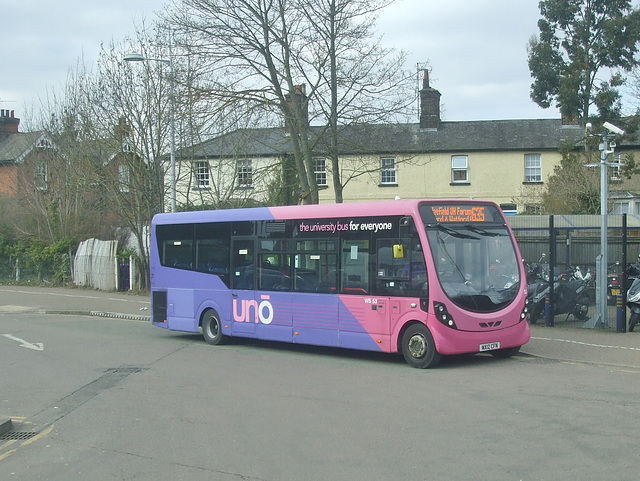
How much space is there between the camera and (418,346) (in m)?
11.8

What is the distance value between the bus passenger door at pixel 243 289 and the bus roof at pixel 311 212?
62cm

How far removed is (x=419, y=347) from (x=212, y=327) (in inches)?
230

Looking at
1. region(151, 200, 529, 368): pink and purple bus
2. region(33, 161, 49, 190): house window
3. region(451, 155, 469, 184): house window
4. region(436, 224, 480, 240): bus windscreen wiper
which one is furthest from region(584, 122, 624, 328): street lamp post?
region(33, 161, 49, 190): house window

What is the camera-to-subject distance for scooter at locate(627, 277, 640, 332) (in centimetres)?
1507

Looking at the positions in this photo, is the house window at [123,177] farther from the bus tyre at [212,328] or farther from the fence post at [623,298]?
the fence post at [623,298]

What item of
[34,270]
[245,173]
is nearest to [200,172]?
[245,173]

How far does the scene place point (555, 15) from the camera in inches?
1550

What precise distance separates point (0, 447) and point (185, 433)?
195 centimetres

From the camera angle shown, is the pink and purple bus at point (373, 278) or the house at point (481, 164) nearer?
the pink and purple bus at point (373, 278)

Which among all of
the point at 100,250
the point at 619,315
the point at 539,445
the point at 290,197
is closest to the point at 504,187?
the point at 290,197

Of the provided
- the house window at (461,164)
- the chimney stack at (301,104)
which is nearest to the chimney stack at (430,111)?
the house window at (461,164)

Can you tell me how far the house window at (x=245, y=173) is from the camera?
24031mm

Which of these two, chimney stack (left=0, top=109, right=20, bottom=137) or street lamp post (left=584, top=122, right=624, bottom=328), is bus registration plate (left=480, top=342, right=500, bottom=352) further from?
chimney stack (left=0, top=109, right=20, bottom=137)

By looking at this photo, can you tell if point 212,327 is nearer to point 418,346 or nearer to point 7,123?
point 418,346
